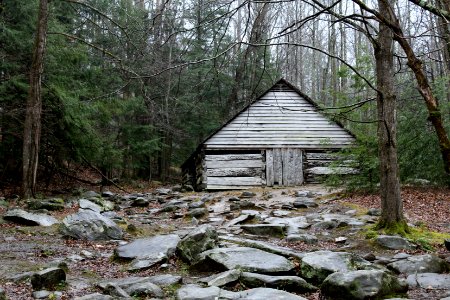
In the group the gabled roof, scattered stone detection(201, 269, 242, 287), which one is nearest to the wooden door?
the gabled roof

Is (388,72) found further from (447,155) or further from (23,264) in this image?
(23,264)

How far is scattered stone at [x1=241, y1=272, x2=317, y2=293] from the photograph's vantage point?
14.9 feet

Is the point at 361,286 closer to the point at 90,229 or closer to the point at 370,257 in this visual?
the point at 370,257

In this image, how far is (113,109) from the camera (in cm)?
1880

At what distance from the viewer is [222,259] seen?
17.4 feet

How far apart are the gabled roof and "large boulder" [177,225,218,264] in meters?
13.3

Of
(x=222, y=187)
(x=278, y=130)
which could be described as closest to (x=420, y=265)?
(x=222, y=187)

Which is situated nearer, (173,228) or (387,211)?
(387,211)

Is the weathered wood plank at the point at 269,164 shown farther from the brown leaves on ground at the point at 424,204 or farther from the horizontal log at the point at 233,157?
the brown leaves on ground at the point at 424,204

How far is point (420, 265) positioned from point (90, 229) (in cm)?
536

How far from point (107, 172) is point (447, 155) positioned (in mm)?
20208

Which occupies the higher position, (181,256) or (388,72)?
(388,72)

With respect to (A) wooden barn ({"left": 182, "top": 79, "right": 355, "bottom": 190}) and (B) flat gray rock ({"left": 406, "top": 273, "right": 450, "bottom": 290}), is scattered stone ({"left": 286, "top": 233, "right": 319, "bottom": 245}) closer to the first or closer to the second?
(B) flat gray rock ({"left": 406, "top": 273, "right": 450, "bottom": 290})

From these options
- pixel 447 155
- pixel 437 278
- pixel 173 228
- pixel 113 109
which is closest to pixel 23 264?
pixel 173 228
